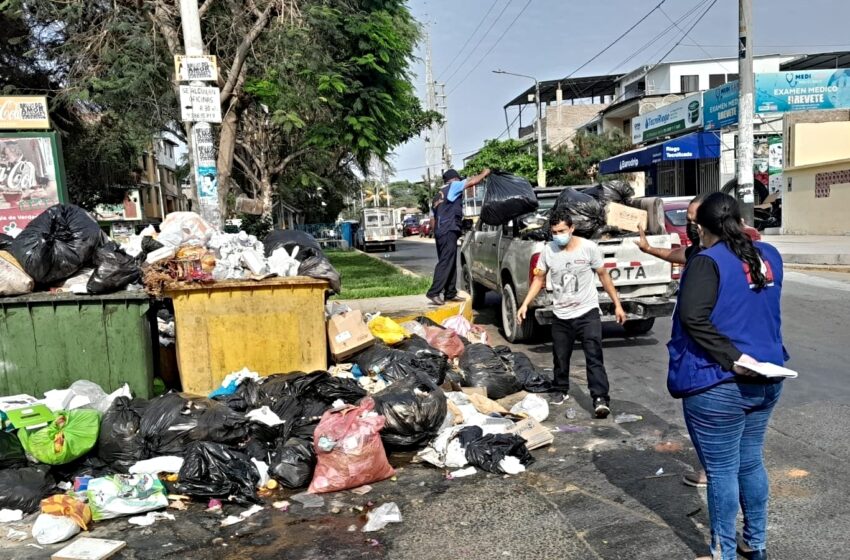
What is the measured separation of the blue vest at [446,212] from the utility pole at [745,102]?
8052mm

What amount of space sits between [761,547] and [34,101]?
8.84 meters

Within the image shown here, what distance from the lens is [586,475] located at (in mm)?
4227

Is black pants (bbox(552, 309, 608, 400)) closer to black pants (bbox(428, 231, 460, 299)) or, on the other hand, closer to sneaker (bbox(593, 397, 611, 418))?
sneaker (bbox(593, 397, 611, 418))

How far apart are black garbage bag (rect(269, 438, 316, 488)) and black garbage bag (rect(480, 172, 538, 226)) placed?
Result: 480cm

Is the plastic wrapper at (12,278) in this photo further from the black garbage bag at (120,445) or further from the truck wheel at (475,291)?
the truck wheel at (475,291)

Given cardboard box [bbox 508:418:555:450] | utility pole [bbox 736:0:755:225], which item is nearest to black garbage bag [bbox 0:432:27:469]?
cardboard box [bbox 508:418:555:450]

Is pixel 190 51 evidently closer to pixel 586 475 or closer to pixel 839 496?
pixel 586 475

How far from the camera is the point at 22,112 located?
823 centimetres

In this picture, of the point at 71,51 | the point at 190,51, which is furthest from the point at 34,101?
the point at 71,51

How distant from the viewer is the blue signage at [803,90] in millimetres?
24406

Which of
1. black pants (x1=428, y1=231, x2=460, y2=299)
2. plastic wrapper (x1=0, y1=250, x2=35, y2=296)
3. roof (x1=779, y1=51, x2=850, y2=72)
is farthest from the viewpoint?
roof (x1=779, y1=51, x2=850, y2=72)

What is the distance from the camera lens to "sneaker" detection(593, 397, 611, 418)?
5.27 meters

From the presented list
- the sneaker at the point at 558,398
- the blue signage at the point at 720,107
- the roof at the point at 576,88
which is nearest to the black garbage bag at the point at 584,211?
the sneaker at the point at 558,398

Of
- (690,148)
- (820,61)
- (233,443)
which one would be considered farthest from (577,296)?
(820,61)
